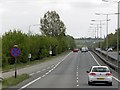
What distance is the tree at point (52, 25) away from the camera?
158 m

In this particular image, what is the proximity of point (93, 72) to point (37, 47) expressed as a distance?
63.2m

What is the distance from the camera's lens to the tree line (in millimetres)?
71125

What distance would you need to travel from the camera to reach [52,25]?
525 ft

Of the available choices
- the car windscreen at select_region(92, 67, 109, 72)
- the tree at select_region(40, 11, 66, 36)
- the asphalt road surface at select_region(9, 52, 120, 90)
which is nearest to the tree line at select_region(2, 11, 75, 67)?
the tree at select_region(40, 11, 66, 36)

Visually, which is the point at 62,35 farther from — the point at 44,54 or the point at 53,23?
the point at 44,54

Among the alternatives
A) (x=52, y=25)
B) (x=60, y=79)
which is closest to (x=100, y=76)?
(x=60, y=79)

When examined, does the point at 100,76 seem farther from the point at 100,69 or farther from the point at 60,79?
the point at 60,79

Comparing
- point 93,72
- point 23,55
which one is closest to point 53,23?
point 23,55

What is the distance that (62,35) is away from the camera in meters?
161

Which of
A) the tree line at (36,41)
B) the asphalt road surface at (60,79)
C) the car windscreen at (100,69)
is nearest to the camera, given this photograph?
the asphalt road surface at (60,79)

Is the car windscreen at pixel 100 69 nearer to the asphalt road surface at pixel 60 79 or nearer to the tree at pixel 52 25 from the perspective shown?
the asphalt road surface at pixel 60 79

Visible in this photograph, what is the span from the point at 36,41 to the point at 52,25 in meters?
64.3

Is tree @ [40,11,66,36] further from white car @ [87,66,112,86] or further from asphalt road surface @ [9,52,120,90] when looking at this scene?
white car @ [87,66,112,86]

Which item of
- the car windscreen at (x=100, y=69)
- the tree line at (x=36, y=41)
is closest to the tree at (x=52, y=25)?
the tree line at (x=36, y=41)
